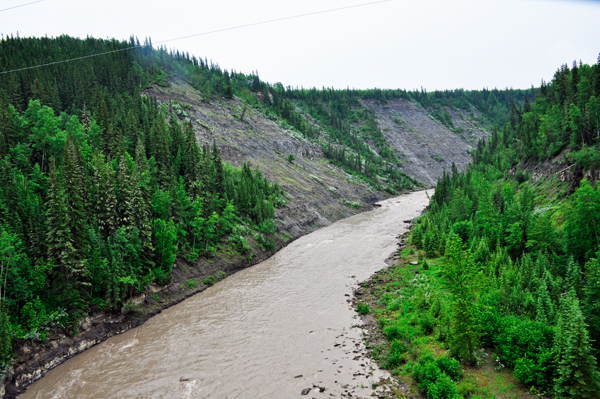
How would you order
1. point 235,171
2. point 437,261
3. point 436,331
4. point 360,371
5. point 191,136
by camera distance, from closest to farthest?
1. point 360,371
2. point 436,331
3. point 437,261
4. point 191,136
5. point 235,171

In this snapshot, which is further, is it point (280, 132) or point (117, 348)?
point (280, 132)

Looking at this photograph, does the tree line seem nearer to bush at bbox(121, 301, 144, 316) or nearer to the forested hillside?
the forested hillside

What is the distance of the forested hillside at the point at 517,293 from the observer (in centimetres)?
1808

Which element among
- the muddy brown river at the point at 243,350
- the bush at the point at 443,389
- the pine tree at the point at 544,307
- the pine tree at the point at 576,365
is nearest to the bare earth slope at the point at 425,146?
the muddy brown river at the point at 243,350

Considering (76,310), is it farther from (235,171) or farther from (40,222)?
(235,171)

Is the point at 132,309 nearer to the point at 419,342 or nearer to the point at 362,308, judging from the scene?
the point at 362,308

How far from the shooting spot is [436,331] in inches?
999

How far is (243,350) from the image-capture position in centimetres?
2703

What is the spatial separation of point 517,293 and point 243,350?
21.1 metres

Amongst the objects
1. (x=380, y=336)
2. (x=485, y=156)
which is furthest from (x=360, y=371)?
(x=485, y=156)

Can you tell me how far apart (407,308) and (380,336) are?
439 cm

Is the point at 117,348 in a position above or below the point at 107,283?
below

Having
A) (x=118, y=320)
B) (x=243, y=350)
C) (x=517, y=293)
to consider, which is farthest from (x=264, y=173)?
(x=517, y=293)

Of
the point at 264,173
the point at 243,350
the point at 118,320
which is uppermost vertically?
the point at 264,173
